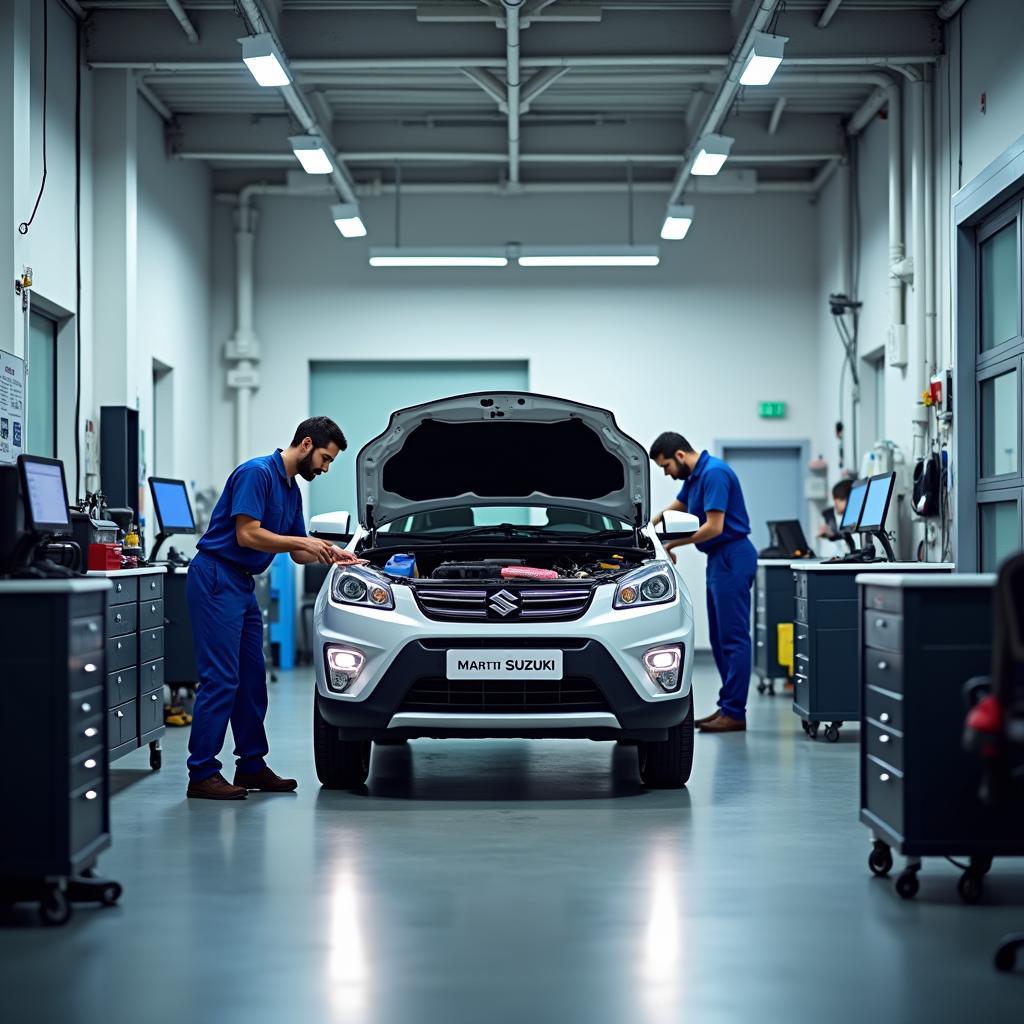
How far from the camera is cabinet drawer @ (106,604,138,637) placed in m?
5.49

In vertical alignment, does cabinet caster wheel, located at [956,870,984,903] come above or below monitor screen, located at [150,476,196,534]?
below

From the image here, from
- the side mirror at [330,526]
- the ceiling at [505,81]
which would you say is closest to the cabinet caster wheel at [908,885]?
the side mirror at [330,526]

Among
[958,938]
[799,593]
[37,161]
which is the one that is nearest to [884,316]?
[799,593]

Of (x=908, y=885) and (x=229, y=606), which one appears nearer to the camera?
(x=908, y=885)

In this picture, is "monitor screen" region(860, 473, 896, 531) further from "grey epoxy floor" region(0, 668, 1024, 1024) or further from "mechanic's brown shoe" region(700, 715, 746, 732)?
"grey epoxy floor" region(0, 668, 1024, 1024)

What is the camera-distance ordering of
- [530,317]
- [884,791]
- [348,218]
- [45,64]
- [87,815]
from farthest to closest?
[530,317] < [348,218] < [45,64] < [884,791] < [87,815]

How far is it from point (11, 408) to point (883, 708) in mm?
4458

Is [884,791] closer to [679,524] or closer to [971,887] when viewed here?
[971,887]

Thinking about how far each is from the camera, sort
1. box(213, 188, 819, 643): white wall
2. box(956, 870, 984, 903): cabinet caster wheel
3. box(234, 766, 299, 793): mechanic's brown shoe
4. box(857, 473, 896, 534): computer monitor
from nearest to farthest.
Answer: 1. box(956, 870, 984, 903): cabinet caster wheel
2. box(234, 766, 299, 793): mechanic's brown shoe
3. box(857, 473, 896, 534): computer monitor
4. box(213, 188, 819, 643): white wall

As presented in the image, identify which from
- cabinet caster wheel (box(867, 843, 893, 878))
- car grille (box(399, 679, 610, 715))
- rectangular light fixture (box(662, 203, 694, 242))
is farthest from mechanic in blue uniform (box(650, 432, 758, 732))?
rectangular light fixture (box(662, 203, 694, 242))

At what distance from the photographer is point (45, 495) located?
428cm

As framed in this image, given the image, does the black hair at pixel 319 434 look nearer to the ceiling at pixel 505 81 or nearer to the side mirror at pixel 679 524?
the side mirror at pixel 679 524

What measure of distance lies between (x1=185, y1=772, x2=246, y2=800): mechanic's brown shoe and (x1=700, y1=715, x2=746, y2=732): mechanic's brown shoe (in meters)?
2.97

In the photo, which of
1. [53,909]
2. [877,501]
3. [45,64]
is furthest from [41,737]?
[45,64]
